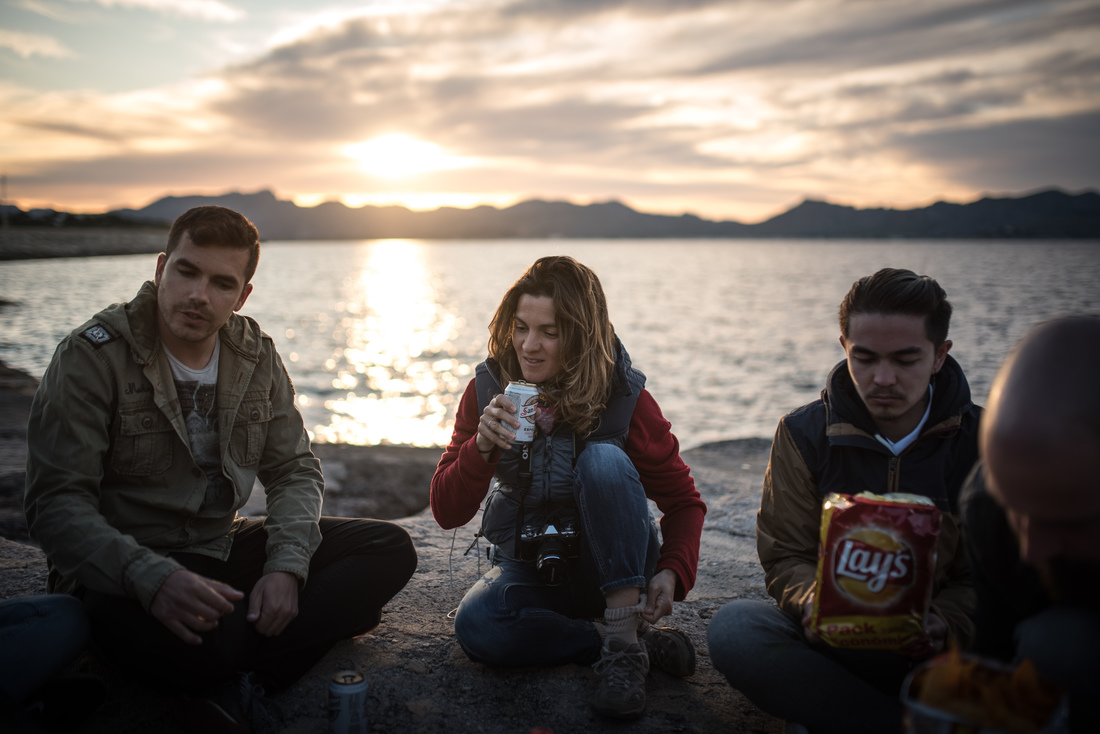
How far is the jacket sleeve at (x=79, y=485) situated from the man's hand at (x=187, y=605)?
0.03 m

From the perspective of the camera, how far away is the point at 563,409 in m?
2.79

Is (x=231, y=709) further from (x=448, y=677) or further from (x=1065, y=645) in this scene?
(x=1065, y=645)

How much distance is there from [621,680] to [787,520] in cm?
86

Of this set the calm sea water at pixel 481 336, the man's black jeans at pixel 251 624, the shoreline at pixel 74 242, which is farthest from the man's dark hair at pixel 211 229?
the shoreline at pixel 74 242

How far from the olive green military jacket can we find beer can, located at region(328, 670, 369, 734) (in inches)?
21.3

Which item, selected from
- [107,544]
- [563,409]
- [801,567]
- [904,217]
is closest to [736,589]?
[801,567]

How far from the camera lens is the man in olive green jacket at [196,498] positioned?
2.25m

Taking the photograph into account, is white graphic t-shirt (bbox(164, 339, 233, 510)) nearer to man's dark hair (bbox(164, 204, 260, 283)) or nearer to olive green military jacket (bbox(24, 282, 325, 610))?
olive green military jacket (bbox(24, 282, 325, 610))

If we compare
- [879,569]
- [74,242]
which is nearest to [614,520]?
[879,569]

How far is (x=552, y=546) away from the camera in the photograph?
8.94 ft

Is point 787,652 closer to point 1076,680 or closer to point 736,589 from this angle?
point 1076,680

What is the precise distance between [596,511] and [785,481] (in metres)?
0.73

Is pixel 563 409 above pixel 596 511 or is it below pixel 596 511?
above

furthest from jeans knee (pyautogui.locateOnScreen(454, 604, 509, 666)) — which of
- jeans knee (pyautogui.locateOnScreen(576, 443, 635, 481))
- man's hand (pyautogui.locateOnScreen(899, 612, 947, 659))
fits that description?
man's hand (pyautogui.locateOnScreen(899, 612, 947, 659))
